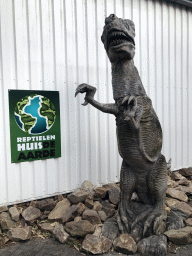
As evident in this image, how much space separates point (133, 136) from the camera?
2.69 meters

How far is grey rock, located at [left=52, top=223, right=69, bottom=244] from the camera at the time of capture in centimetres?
286

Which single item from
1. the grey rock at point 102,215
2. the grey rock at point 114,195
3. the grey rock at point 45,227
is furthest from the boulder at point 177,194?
the grey rock at point 45,227

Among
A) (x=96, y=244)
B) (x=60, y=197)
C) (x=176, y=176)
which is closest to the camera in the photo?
(x=96, y=244)

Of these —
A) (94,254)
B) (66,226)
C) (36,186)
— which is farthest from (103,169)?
(94,254)

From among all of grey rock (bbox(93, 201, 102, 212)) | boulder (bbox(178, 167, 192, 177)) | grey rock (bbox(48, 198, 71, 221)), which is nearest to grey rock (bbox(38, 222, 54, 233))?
grey rock (bbox(48, 198, 71, 221))

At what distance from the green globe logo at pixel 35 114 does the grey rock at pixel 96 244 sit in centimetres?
188

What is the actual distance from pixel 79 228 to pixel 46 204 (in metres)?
0.90

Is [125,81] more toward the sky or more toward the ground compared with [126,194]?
more toward the sky

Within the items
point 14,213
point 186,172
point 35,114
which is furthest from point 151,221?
point 186,172

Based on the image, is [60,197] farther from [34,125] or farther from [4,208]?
[34,125]

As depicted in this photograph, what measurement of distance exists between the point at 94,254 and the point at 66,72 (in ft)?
9.27

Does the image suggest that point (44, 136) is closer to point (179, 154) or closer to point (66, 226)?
point (66, 226)

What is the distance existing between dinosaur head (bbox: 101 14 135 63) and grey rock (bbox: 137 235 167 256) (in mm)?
2150

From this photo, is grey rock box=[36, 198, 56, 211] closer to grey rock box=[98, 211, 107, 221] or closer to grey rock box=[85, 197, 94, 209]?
grey rock box=[85, 197, 94, 209]
